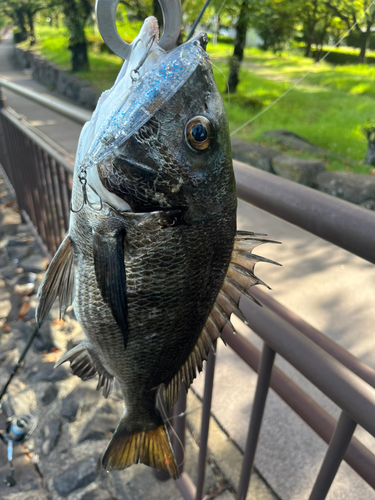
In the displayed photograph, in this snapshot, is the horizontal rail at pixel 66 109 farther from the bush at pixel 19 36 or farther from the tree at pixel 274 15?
the bush at pixel 19 36

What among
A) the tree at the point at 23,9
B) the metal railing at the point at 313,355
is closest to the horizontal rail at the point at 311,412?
the metal railing at the point at 313,355

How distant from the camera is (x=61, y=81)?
14516 millimetres

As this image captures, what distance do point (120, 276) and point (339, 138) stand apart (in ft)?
27.6

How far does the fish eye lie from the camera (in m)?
0.64

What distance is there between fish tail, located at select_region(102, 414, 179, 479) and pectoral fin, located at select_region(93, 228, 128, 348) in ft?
1.71

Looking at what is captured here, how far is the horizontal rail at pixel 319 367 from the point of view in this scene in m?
0.71

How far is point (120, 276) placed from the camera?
670mm

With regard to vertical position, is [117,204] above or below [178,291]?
above

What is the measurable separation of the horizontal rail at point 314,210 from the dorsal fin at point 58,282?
0.54 metres

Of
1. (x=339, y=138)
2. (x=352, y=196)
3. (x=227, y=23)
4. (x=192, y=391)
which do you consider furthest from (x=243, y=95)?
(x=192, y=391)

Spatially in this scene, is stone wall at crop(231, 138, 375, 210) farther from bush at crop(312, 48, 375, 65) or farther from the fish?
bush at crop(312, 48, 375, 65)

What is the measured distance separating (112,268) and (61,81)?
16.3 metres

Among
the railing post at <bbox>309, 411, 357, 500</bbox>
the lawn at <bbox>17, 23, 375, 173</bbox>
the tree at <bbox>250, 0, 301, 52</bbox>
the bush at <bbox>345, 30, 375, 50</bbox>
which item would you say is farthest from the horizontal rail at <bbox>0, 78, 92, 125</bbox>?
the bush at <bbox>345, 30, 375, 50</bbox>

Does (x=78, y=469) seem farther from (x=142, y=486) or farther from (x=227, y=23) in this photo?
(x=227, y=23)
